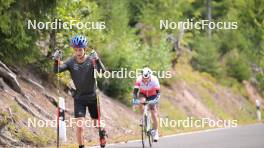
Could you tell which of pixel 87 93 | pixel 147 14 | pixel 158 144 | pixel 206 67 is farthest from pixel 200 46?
pixel 87 93

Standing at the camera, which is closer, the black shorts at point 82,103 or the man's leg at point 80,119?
the man's leg at point 80,119

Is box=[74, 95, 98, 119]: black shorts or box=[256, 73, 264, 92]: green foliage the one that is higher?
box=[256, 73, 264, 92]: green foliage

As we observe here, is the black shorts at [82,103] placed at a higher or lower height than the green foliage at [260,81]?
lower

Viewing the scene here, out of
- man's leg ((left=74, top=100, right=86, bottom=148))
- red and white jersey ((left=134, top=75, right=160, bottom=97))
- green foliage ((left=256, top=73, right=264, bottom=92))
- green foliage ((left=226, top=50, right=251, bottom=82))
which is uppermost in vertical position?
green foliage ((left=226, top=50, right=251, bottom=82))

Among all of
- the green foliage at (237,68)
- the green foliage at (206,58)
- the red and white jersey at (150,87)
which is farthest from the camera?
the green foliage at (237,68)

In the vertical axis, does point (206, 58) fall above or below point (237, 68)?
above

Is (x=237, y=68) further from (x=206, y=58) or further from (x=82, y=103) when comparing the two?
(x=82, y=103)

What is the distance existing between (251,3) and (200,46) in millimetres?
7073

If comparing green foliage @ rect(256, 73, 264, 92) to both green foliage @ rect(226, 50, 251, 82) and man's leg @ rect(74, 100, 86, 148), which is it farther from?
man's leg @ rect(74, 100, 86, 148)

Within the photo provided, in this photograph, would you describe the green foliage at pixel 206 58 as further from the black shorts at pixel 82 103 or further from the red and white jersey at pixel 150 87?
the black shorts at pixel 82 103

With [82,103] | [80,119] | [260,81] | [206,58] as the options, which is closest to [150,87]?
[82,103]

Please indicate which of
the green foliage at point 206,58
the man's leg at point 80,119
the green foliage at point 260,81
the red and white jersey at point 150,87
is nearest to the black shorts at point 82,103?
the man's leg at point 80,119

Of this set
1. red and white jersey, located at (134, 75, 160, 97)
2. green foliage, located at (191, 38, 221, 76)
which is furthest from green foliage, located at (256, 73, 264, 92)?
red and white jersey, located at (134, 75, 160, 97)

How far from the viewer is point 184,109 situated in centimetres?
3117
